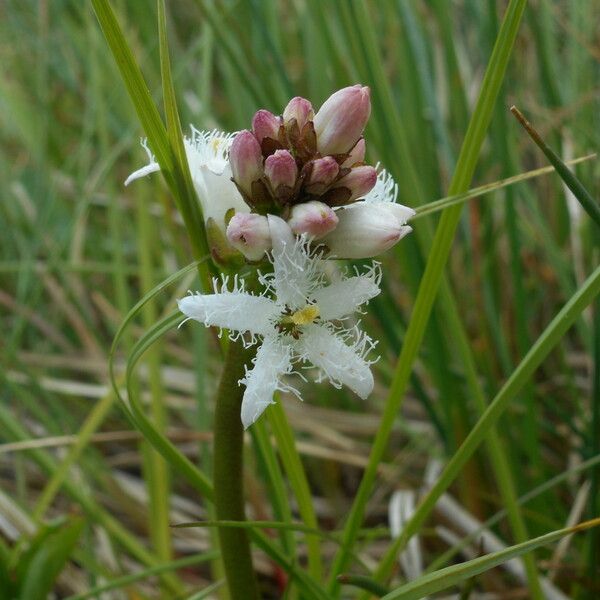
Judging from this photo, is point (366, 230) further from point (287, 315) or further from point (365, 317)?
point (365, 317)

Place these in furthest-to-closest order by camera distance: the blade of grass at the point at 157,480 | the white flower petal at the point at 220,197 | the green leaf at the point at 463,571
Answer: the blade of grass at the point at 157,480 < the white flower petal at the point at 220,197 < the green leaf at the point at 463,571

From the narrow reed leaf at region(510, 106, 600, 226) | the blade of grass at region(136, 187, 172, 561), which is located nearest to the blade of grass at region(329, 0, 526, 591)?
the narrow reed leaf at region(510, 106, 600, 226)

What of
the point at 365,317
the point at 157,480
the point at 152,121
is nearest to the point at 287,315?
the point at 152,121

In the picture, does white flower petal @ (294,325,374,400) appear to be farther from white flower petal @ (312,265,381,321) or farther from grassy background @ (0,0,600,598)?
grassy background @ (0,0,600,598)

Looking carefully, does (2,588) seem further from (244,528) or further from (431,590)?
(431,590)

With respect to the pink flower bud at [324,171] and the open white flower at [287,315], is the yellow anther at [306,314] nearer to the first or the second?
the open white flower at [287,315]

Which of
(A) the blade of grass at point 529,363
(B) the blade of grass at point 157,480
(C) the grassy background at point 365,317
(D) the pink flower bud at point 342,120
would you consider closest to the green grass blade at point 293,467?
(C) the grassy background at point 365,317
